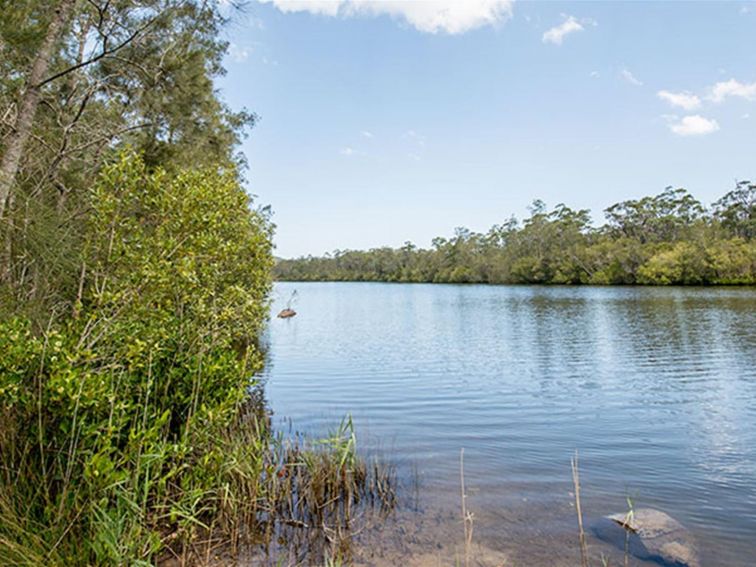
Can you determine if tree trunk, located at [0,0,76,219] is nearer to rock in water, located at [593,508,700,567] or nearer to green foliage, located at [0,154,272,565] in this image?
green foliage, located at [0,154,272,565]

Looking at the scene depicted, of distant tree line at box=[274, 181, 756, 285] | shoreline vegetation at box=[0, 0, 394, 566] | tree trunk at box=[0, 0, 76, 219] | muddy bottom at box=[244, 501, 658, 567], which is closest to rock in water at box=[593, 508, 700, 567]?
muddy bottom at box=[244, 501, 658, 567]

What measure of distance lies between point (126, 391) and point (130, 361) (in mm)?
284

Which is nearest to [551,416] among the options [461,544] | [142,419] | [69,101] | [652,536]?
[652,536]

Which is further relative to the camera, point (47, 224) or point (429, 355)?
point (429, 355)

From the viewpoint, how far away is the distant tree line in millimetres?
70375

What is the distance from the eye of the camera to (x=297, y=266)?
565 feet

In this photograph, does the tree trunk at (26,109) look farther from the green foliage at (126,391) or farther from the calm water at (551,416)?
the calm water at (551,416)

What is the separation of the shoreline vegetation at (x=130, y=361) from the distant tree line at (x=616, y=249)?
6387 centimetres

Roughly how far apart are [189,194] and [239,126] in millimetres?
18498

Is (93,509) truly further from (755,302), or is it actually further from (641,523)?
(755,302)

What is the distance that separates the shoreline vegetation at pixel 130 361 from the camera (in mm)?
4301

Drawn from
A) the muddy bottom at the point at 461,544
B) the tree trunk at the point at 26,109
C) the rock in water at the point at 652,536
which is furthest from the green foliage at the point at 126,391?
the rock in water at the point at 652,536

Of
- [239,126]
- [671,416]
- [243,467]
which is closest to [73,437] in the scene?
[243,467]

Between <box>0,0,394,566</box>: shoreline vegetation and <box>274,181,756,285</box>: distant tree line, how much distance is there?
6387cm
